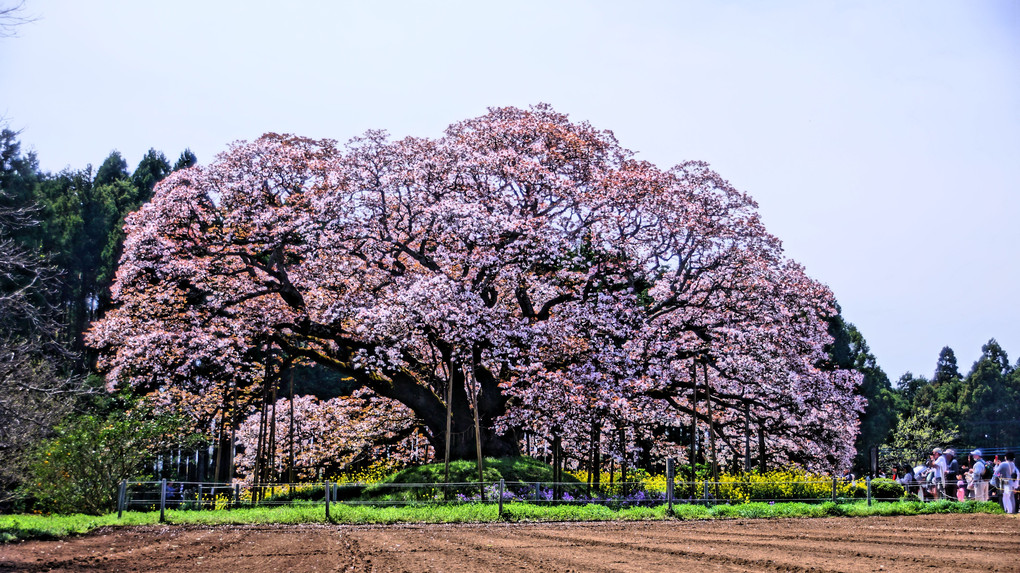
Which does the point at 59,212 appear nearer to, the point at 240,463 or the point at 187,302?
the point at 240,463

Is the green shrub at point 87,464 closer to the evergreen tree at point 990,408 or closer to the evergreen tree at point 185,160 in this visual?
the evergreen tree at point 185,160

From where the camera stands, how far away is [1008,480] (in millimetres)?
18422

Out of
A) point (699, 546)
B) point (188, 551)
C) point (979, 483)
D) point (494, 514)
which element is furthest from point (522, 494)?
point (979, 483)

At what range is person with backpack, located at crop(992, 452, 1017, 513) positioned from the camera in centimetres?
1858

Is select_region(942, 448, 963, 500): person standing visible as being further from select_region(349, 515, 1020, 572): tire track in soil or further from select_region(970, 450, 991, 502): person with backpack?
select_region(349, 515, 1020, 572): tire track in soil

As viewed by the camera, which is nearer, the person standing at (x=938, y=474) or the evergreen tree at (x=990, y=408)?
the person standing at (x=938, y=474)

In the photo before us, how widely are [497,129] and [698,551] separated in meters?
16.6

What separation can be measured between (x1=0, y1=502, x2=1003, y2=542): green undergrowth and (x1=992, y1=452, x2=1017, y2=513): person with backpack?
0.32m

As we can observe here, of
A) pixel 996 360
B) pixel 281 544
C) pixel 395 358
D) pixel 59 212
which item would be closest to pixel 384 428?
pixel 395 358

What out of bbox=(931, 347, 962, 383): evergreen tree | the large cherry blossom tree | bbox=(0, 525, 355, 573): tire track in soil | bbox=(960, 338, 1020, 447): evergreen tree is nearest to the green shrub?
the large cherry blossom tree

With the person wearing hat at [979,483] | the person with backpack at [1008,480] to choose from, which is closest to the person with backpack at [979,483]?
the person wearing hat at [979,483]

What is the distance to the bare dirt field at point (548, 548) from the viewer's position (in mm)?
10023

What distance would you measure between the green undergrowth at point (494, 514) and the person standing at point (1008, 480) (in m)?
0.31

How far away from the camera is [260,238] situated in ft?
80.2
